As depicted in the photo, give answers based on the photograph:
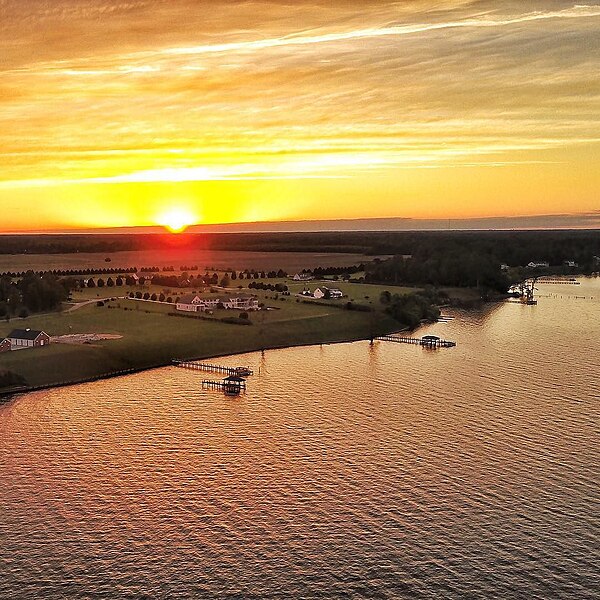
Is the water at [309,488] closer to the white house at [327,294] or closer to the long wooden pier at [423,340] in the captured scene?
the long wooden pier at [423,340]

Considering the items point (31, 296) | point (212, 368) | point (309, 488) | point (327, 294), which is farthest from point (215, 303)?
point (309, 488)

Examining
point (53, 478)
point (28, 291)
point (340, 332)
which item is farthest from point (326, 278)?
point (53, 478)

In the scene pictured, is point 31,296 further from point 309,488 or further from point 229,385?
point 309,488

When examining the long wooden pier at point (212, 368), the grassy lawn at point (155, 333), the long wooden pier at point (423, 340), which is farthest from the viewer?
the long wooden pier at point (423, 340)

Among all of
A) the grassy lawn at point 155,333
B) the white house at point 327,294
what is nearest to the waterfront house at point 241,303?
the grassy lawn at point 155,333

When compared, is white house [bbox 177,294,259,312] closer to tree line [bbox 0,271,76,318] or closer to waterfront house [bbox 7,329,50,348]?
tree line [bbox 0,271,76,318]
